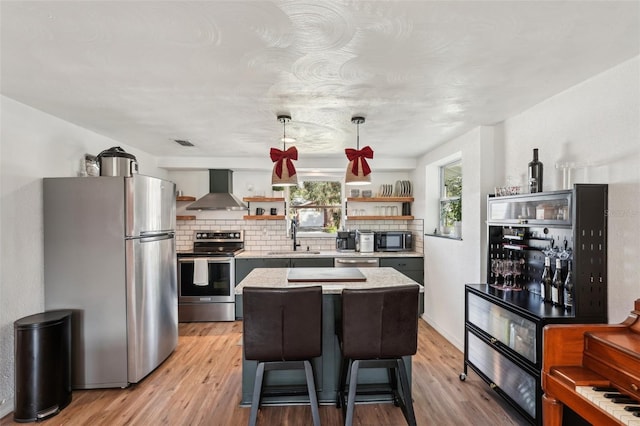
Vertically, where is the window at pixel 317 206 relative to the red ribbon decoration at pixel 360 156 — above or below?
below

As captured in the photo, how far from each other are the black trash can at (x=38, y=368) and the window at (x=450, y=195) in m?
4.04

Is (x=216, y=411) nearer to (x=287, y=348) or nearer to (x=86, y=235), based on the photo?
(x=287, y=348)

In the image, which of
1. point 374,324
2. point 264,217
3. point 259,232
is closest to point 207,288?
point 259,232

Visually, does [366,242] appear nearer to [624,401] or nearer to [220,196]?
[220,196]

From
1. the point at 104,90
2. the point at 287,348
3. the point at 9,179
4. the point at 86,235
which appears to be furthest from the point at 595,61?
the point at 9,179

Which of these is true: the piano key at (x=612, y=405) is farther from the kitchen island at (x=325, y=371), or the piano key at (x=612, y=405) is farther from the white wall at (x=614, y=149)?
the kitchen island at (x=325, y=371)

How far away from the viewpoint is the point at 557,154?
96.2 inches

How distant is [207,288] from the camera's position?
15.2 ft

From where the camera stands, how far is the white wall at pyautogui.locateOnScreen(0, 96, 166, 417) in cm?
243

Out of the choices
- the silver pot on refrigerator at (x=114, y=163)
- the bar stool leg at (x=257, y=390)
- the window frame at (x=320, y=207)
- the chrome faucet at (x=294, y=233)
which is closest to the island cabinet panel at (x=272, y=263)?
the chrome faucet at (x=294, y=233)

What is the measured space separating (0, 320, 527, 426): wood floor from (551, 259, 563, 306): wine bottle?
902 mm

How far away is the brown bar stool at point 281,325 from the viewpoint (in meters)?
2.03

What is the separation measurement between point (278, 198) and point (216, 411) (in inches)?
129

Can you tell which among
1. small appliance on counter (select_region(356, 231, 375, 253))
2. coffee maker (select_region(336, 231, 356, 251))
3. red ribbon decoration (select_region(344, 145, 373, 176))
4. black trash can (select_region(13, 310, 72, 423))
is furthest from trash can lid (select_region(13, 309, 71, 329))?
small appliance on counter (select_region(356, 231, 375, 253))
